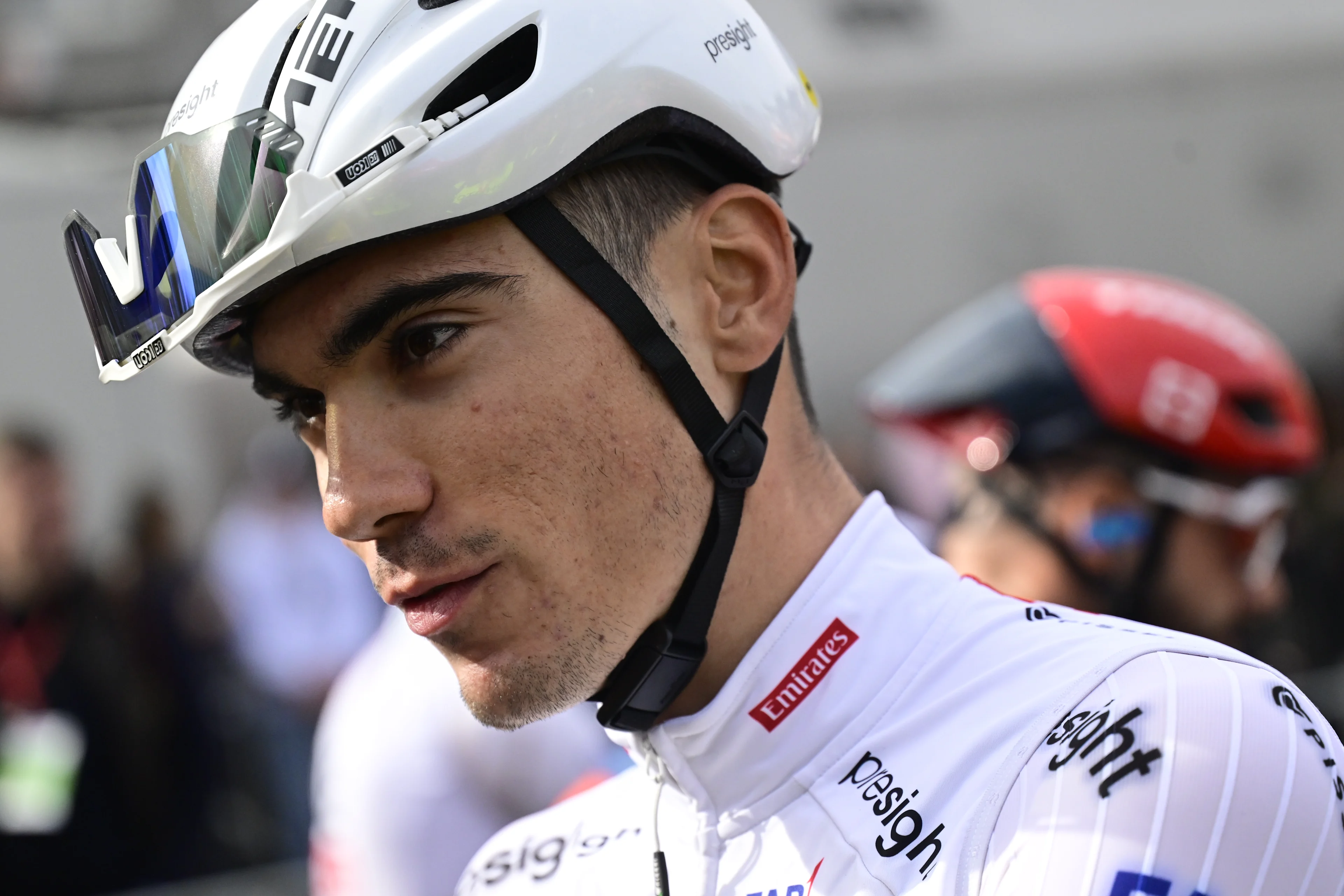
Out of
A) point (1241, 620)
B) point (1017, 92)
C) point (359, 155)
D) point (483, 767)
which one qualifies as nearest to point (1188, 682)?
point (359, 155)

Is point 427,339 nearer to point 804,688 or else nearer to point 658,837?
point 804,688

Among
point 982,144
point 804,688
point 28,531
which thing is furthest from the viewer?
point 982,144

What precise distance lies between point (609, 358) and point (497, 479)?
22 cm

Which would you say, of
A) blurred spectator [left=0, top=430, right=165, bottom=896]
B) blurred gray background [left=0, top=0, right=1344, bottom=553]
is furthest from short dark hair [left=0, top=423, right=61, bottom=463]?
blurred gray background [left=0, top=0, right=1344, bottom=553]

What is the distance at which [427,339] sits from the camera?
182cm

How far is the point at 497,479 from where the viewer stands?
1797mm

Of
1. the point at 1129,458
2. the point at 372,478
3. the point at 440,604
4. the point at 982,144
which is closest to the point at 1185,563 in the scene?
the point at 1129,458

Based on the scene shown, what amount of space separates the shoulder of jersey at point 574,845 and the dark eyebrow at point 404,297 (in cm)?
83

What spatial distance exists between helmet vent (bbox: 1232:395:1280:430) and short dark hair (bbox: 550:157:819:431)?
2.26m

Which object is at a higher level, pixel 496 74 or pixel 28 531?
pixel 496 74

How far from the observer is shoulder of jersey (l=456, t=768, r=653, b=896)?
2.11m

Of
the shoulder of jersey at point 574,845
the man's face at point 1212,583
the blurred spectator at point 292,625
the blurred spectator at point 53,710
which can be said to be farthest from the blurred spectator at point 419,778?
the blurred spectator at point 292,625

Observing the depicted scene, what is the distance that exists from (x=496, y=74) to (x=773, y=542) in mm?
761

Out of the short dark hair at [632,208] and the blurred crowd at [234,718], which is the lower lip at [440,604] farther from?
the blurred crowd at [234,718]
